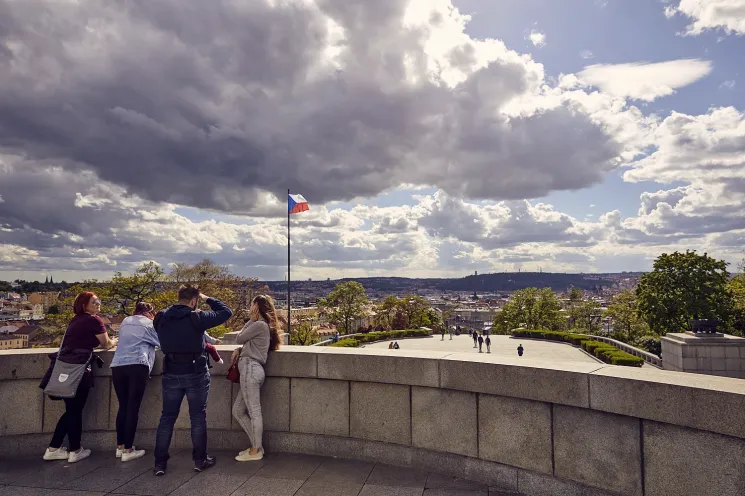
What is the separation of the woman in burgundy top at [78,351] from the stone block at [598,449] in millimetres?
5257

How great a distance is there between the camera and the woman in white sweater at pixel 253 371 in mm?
5559

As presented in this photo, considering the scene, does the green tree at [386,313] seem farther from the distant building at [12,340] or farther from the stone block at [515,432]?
the stone block at [515,432]

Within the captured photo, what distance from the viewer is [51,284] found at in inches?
5969

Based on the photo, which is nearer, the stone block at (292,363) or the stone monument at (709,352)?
the stone block at (292,363)

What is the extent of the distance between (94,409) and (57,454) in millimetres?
649

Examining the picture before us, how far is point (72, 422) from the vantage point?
563cm

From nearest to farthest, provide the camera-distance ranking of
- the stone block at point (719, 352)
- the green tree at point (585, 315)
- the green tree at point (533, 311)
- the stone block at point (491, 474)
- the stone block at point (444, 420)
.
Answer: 1. the stone block at point (491, 474)
2. the stone block at point (444, 420)
3. the stone block at point (719, 352)
4. the green tree at point (533, 311)
5. the green tree at point (585, 315)

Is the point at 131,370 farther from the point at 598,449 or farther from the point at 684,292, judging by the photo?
the point at 684,292

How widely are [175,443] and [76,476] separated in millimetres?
1166

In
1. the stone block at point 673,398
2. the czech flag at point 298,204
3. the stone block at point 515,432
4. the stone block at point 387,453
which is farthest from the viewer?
the czech flag at point 298,204

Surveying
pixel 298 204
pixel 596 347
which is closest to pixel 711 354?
pixel 596 347

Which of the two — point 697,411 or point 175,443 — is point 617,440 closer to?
point 697,411

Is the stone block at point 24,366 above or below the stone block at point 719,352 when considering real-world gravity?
above

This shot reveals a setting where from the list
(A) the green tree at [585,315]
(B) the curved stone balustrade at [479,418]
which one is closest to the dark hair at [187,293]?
(B) the curved stone balustrade at [479,418]
